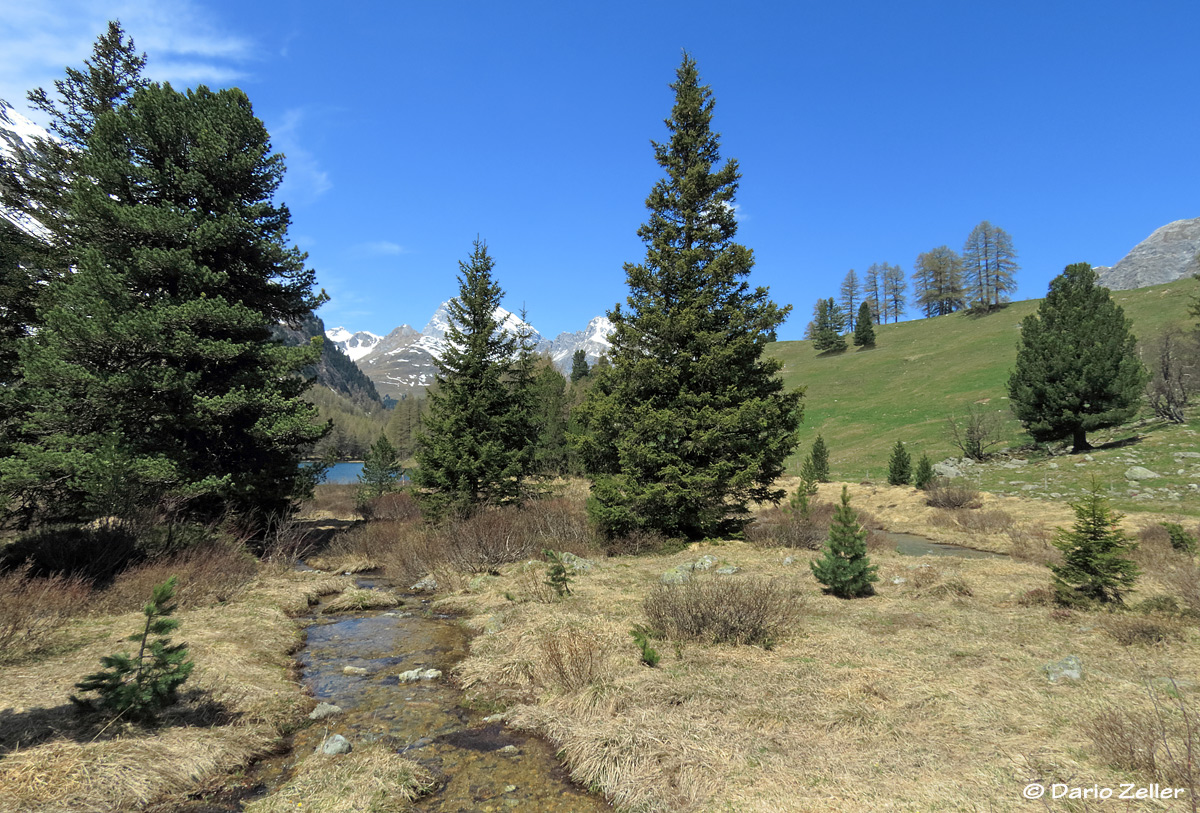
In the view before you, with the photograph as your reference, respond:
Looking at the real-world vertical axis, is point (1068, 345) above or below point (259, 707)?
above

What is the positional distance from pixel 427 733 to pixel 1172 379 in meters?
44.6

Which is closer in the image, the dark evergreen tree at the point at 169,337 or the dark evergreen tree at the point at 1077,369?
the dark evergreen tree at the point at 169,337

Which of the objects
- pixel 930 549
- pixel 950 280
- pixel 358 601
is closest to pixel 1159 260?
pixel 950 280

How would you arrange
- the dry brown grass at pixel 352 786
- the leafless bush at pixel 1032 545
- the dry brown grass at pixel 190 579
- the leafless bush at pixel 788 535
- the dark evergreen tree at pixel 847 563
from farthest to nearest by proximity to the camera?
the leafless bush at pixel 788 535 → the leafless bush at pixel 1032 545 → the dark evergreen tree at pixel 847 563 → the dry brown grass at pixel 190 579 → the dry brown grass at pixel 352 786

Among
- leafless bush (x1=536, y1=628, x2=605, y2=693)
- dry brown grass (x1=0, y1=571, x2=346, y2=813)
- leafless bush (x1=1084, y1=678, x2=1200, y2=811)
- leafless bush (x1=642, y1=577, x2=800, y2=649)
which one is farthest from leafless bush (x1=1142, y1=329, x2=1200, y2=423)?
dry brown grass (x1=0, y1=571, x2=346, y2=813)

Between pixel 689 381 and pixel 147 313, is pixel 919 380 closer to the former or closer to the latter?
pixel 689 381

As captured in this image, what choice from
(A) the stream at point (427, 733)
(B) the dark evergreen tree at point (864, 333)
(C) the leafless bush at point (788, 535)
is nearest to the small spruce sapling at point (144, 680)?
(A) the stream at point (427, 733)

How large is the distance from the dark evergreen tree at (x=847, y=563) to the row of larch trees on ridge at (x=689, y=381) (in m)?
3.94

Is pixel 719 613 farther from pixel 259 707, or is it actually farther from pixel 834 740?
pixel 259 707

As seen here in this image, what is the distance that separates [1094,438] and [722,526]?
3213 centimetres

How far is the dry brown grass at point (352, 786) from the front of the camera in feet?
14.7

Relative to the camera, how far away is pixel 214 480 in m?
14.2

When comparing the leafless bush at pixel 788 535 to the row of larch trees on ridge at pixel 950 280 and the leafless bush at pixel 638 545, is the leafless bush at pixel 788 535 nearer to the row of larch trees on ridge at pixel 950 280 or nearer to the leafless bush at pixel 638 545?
the leafless bush at pixel 638 545

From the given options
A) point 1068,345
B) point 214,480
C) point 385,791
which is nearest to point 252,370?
point 214,480
